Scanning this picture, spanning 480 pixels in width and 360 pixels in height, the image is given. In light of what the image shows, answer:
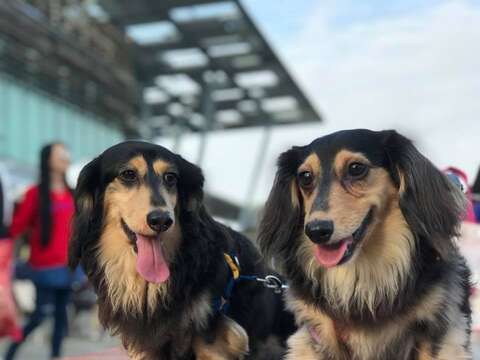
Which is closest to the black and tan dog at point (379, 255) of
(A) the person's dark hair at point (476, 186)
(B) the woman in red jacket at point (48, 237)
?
(A) the person's dark hair at point (476, 186)

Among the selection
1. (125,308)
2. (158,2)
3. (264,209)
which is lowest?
(125,308)

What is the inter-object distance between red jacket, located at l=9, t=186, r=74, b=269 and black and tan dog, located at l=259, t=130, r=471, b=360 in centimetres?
374

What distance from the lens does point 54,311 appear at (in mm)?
6547

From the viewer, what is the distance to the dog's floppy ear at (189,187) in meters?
3.94

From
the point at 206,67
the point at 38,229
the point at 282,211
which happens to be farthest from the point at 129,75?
the point at 282,211

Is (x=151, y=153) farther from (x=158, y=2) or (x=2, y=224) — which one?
(x=158, y=2)

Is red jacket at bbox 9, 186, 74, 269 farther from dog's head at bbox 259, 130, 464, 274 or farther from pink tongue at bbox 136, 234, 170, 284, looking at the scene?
dog's head at bbox 259, 130, 464, 274

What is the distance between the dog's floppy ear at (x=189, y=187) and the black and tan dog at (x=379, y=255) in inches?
36.4

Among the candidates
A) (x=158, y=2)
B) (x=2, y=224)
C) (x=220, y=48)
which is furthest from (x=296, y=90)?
(x=2, y=224)

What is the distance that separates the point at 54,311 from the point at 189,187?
3.25 meters

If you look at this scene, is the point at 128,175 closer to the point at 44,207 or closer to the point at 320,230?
the point at 320,230

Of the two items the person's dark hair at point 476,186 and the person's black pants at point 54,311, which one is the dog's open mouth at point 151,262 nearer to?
the person's dark hair at point 476,186

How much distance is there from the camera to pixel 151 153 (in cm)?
382

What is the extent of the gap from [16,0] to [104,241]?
586 inches
